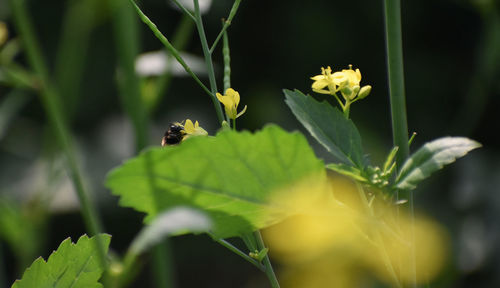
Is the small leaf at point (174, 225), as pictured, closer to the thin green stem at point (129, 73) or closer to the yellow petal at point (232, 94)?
the yellow petal at point (232, 94)

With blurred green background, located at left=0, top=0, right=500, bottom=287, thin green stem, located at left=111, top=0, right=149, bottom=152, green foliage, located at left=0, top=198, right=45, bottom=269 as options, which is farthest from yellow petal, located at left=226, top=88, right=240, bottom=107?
blurred green background, located at left=0, top=0, right=500, bottom=287

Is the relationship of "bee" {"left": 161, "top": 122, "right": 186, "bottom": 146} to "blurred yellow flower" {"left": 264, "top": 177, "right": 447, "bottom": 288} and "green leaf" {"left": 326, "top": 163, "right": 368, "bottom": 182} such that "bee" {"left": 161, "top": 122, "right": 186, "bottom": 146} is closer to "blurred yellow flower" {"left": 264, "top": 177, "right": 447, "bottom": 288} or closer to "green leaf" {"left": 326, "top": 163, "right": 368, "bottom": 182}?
"green leaf" {"left": 326, "top": 163, "right": 368, "bottom": 182}

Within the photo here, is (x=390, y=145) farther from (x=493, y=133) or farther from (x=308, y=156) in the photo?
(x=308, y=156)

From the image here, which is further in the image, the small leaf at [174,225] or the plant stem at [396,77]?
the plant stem at [396,77]

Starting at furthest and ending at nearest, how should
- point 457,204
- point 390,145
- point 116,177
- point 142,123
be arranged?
point 390,145, point 457,204, point 142,123, point 116,177

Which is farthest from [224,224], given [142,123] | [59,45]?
[59,45]

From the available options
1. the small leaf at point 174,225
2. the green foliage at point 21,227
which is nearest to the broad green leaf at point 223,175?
the small leaf at point 174,225

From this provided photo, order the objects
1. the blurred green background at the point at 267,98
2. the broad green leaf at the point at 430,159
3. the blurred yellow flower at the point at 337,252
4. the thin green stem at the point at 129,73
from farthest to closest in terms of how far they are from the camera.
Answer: the blurred green background at the point at 267,98 < the blurred yellow flower at the point at 337,252 < the thin green stem at the point at 129,73 < the broad green leaf at the point at 430,159

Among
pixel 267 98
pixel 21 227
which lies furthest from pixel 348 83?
pixel 267 98
